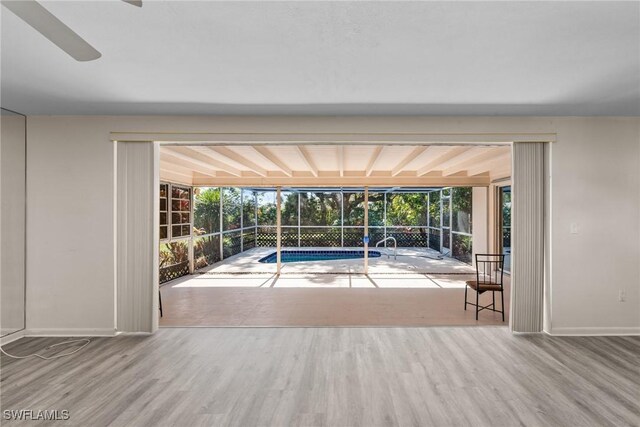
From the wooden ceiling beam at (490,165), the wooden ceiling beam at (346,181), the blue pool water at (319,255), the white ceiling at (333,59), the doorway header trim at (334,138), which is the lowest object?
the blue pool water at (319,255)

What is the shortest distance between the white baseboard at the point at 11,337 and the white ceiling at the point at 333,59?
7.99 feet

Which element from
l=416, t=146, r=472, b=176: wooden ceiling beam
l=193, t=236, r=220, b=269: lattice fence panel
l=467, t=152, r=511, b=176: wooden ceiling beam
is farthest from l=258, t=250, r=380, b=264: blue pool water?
l=416, t=146, r=472, b=176: wooden ceiling beam

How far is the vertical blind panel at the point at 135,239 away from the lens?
361cm

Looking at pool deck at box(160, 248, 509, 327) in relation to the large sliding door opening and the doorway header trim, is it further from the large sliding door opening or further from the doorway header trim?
the doorway header trim

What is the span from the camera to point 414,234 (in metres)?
11.9

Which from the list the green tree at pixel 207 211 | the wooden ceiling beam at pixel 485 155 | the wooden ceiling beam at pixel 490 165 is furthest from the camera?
the green tree at pixel 207 211

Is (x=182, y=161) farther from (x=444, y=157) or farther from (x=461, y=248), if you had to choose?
(x=461, y=248)

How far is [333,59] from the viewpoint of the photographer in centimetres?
226

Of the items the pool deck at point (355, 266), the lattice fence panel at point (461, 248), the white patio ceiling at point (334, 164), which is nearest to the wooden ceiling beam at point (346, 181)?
the white patio ceiling at point (334, 164)

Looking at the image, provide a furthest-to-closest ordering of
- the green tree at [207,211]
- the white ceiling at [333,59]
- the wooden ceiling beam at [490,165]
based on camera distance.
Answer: the green tree at [207,211]
the wooden ceiling beam at [490,165]
the white ceiling at [333,59]

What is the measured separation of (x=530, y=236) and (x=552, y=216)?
1.05ft

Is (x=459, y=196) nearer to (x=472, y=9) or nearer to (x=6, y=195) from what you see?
(x=472, y=9)

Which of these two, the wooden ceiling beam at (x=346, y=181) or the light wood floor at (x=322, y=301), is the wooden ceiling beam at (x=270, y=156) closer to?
the wooden ceiling beam at (x=346, y=181)

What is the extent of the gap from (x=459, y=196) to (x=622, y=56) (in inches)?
280
